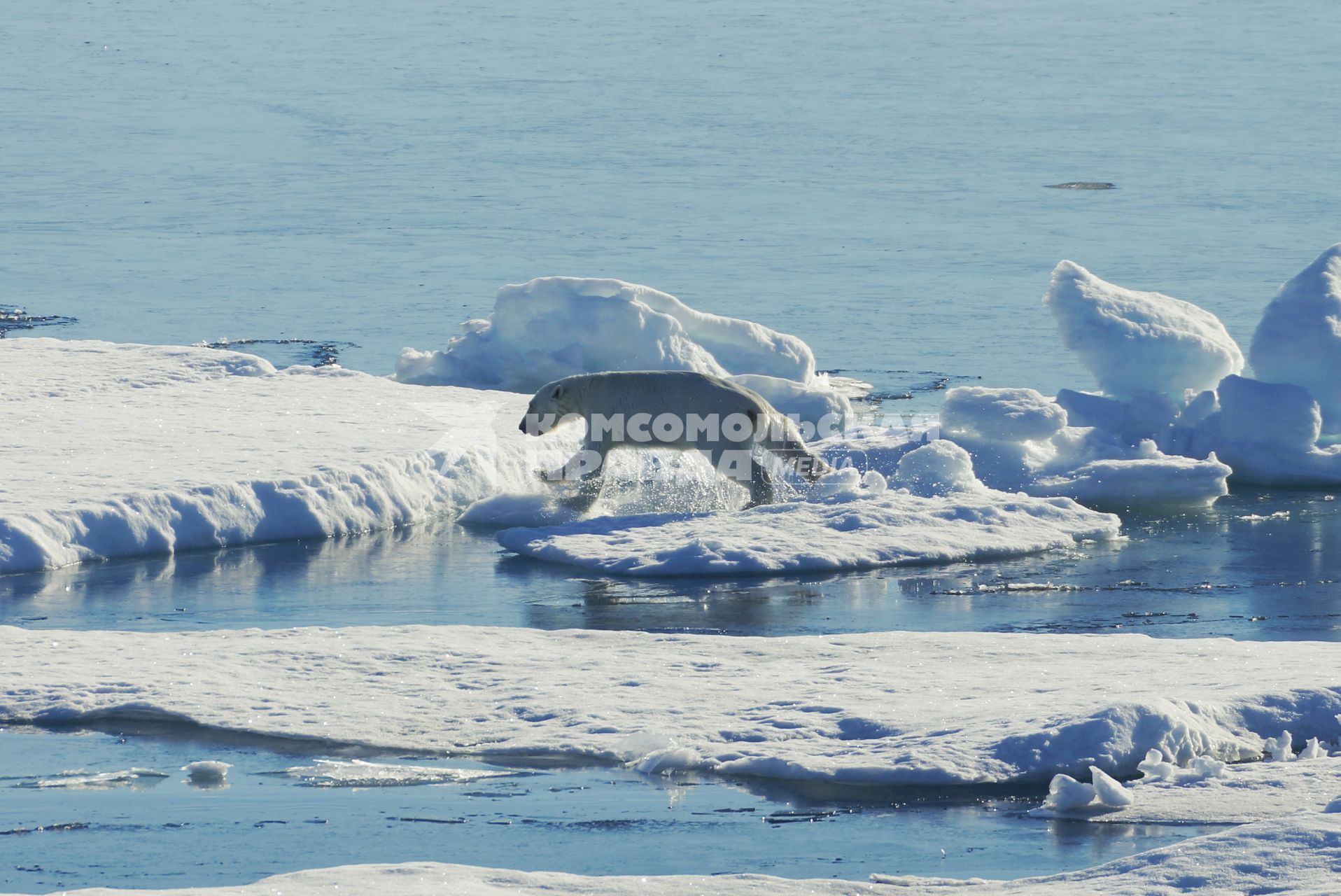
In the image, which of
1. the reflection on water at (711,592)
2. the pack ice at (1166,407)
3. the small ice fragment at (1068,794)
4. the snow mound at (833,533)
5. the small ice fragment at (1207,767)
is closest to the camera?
the small ice fragment at (1068,794)

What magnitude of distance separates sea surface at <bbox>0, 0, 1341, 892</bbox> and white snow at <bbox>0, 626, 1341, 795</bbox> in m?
0.26

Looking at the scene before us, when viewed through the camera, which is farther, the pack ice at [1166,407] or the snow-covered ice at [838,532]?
the pack ice at [1166,407]

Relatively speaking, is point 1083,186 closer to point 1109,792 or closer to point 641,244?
point 641,244

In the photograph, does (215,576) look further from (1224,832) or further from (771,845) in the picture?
(1224,832)

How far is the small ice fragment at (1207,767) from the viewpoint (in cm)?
630

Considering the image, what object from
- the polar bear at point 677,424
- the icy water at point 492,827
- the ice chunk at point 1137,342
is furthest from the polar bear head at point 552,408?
the icy water at point 492,827

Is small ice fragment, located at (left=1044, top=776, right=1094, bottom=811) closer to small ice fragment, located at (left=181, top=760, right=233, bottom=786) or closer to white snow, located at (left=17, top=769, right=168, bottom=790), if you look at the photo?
small ice fragment, located at (left=181, top=760, right=233, bottom=786)

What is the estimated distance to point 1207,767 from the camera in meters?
6.31

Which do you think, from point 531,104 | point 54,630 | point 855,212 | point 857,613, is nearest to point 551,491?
point 857,613

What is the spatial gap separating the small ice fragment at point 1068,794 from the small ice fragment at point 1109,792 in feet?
0.08

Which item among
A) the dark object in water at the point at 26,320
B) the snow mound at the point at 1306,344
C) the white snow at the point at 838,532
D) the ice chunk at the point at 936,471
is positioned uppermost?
the dark object in water at the point at 26,320

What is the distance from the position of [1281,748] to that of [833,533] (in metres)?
3.99

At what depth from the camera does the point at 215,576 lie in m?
9.69

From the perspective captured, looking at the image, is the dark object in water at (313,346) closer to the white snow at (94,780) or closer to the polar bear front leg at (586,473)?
the polar bear front leg at (586,473)
